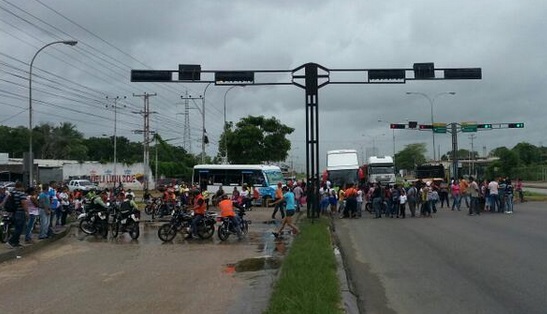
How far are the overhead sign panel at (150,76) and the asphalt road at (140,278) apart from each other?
9473mm

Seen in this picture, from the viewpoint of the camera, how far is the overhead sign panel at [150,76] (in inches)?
983

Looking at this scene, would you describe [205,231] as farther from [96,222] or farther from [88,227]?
[88,227]

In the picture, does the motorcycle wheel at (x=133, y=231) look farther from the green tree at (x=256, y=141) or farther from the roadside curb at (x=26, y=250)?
the green tree at (x=256, y=141)

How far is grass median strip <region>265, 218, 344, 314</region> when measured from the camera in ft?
23.6

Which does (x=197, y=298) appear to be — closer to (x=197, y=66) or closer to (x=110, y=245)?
(x=110, y=245)

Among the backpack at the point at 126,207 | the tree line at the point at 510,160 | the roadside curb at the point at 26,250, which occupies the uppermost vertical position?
the tree line at the point at 510,160

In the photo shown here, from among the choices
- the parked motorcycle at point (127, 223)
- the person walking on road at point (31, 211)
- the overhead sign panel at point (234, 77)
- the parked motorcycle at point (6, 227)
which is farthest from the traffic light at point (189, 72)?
the parked motorcycle at point (6, 227)

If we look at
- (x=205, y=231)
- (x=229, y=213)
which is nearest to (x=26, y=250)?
(x=205, y=231)

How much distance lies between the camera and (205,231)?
1788cm

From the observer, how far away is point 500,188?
26.4 m

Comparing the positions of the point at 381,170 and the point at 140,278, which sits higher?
the point at 381,170

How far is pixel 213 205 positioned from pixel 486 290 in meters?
26.3

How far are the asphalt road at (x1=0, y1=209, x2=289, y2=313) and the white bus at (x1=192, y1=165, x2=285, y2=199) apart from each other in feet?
63.8

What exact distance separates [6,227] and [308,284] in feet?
36.7
